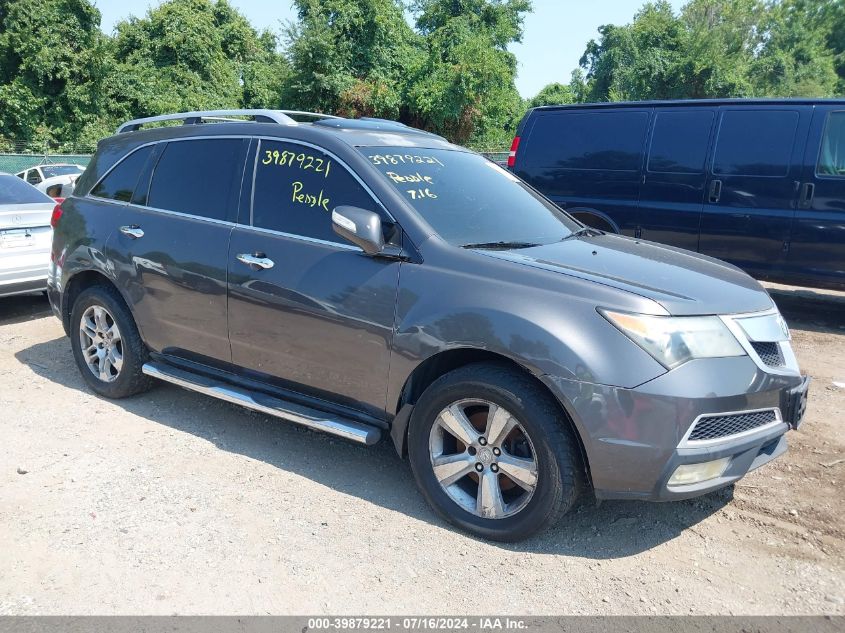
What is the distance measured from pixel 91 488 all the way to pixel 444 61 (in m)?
27.9

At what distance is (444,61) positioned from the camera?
29.4 metres

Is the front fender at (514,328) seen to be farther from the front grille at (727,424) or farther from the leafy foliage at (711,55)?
the leafy foliage at (711,55)

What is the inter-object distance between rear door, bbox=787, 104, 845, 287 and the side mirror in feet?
16.6

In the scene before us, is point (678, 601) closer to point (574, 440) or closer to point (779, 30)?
point (574, 440)

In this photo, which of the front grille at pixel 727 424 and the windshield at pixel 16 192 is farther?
the windshield at pixel 16 192

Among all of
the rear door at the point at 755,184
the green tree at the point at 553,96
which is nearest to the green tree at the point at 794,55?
the green tree at the point at 553,96

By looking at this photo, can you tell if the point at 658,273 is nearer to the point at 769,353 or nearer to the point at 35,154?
the point at 769,353

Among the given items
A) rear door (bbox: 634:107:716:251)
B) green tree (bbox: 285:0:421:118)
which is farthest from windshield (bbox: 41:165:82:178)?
rear door (bbox: 634:107:716:251)

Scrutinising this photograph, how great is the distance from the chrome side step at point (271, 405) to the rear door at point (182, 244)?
0.45 feet

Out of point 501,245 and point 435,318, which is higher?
point 501,245

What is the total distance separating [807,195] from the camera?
22.6 feet

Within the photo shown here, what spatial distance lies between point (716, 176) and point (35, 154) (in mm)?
23456

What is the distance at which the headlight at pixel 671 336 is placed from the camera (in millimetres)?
3016

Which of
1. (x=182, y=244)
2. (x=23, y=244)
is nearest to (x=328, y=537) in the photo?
(x=182, y=244)
